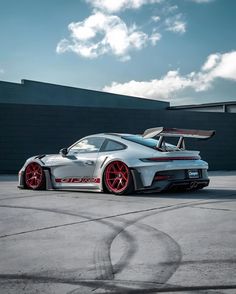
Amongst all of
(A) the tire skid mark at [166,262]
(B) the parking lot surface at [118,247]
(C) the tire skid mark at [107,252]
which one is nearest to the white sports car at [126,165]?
(B) the parking lot surface at [118,247]

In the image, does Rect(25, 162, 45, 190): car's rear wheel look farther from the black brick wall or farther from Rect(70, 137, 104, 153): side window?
the black brick wall

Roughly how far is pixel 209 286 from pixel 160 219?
103 inches

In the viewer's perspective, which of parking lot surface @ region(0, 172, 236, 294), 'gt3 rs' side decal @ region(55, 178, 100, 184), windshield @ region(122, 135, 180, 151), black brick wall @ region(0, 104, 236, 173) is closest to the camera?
parking lot surface @ region(0, 172, 236, 294)

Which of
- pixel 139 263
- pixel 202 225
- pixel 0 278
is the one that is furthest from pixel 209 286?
pixel 202 225

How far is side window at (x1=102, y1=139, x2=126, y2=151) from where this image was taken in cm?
872

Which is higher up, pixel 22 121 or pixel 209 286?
pixel 22 121

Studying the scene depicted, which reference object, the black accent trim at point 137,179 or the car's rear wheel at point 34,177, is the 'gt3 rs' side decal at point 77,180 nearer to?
the car's rear wheel at point 34,177

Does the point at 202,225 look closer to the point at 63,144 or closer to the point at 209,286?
the point at 209,286

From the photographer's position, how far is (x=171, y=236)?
4.74m

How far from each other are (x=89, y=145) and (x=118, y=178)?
3.70ft

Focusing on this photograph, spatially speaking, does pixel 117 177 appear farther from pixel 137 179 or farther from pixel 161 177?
pixel 161 177

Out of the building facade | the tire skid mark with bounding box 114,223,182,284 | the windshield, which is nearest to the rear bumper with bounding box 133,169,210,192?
the windshield

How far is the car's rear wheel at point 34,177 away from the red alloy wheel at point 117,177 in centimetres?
172

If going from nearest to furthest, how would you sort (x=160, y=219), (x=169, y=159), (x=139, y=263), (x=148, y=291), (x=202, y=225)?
(x=148, y=291) → (x=139, y=263) → (x=202, y=225) → (x=160, y=219) → (x=169, y=159)
